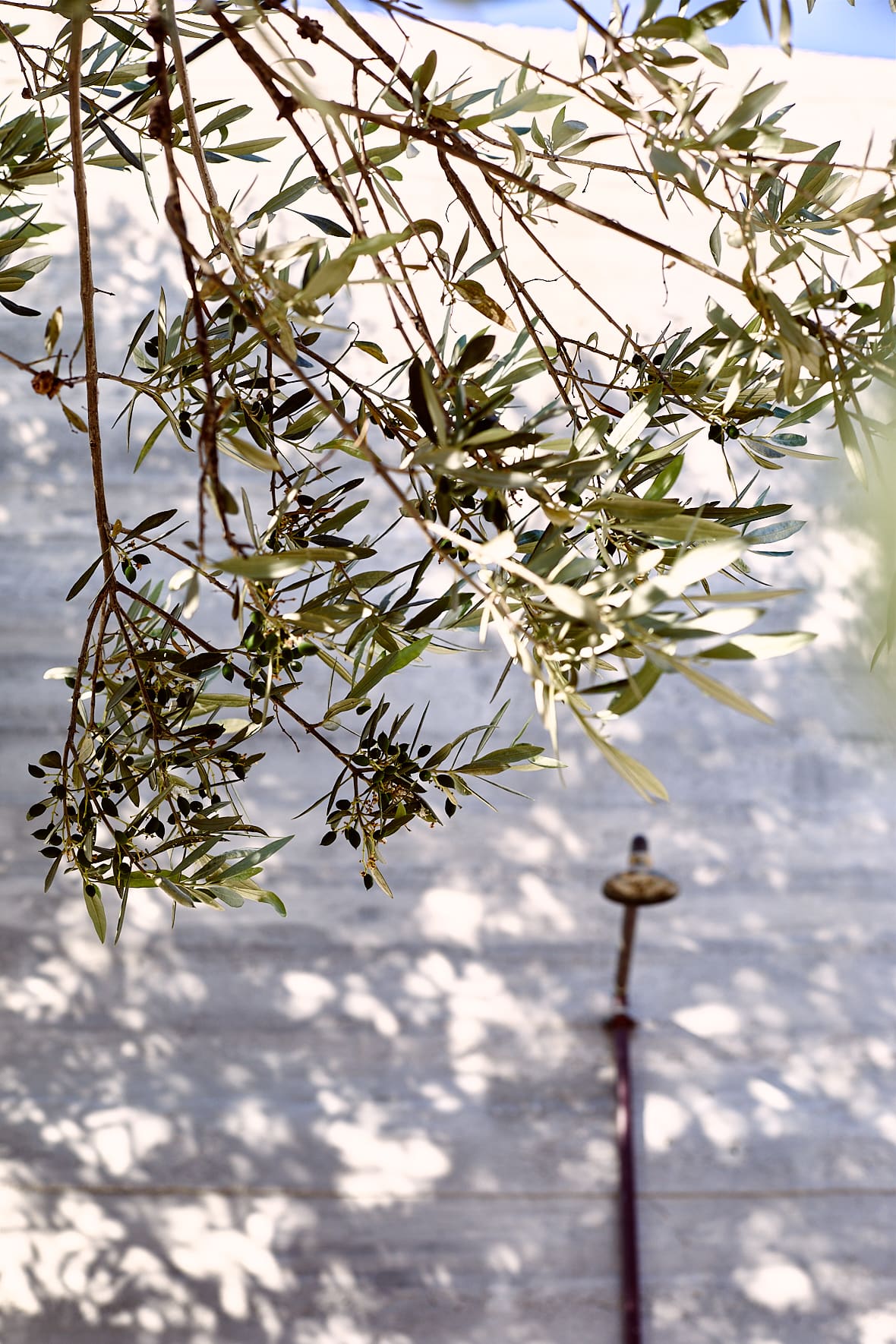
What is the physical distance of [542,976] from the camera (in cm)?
324

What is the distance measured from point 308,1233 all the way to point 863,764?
2226mm

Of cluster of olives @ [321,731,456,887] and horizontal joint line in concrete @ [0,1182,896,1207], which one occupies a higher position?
cluster of olives @ [321,731,456,887]

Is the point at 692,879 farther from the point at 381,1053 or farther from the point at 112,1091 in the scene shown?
the point at 112,1091

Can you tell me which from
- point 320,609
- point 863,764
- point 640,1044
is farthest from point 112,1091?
point 320,609

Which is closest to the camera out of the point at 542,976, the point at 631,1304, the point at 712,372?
the point at 712,372

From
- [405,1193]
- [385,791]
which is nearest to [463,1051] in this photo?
[405,1193]

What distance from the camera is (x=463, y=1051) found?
3.20 meters

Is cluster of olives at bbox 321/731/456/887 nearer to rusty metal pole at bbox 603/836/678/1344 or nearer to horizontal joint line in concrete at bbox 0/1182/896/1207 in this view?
rusty metal pole at bbox 603/836/678/1344

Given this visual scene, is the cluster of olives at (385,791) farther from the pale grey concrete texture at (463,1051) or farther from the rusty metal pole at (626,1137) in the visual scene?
the pale grey concrete texture at (463,1051)

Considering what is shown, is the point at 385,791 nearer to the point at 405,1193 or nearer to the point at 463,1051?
the point at 463,1051

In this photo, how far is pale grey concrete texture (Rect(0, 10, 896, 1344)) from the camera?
3080 mm

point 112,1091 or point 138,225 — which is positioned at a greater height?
point 138,225

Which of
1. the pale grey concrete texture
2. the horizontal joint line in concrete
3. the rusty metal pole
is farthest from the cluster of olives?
the horizontal joint line in concrete

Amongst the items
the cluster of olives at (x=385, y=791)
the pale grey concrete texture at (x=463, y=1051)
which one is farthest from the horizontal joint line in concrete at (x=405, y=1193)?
the cluster of olives at (x=385, y=791)
